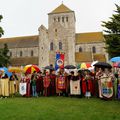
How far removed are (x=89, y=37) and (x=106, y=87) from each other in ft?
240

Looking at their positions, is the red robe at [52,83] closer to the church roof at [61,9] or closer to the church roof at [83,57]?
the church roof at [83,57]

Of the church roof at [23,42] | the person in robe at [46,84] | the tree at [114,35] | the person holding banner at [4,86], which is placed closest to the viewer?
the person in robe at [46,84]

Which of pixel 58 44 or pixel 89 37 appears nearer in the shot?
pixel 58 44

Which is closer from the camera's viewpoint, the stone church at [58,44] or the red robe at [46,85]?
the red robe at [46,85]

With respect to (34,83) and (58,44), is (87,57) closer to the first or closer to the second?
(58,44)

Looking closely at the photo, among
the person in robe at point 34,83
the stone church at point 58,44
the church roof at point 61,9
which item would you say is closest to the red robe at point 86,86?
the person in robe at point 34,83

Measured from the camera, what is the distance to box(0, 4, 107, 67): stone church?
79500 millimetres

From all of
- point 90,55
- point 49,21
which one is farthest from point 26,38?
point 90,55

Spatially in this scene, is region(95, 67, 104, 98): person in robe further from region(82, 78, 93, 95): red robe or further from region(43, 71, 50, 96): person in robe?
region(43, 71, 50, 96): person in robe

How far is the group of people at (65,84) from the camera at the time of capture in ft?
53.8

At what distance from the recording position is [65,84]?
61.2 ft

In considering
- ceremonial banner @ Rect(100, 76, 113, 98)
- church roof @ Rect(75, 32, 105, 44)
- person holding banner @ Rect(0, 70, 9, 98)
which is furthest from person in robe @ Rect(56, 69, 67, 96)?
church roof @ Rect(75, 32, 105, 44)

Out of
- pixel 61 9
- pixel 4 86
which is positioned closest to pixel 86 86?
pixel 4 86

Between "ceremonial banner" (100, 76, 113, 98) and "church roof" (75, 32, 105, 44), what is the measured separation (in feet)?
229
